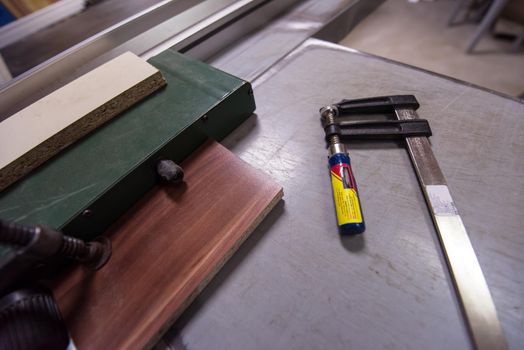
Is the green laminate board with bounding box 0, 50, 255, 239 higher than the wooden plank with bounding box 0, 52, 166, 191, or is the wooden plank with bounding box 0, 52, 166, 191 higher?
the wooden plank with bounding box 0, 52, 166, 191

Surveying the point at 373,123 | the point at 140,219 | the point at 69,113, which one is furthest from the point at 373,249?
the point at 69,113

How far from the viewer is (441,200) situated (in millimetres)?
538

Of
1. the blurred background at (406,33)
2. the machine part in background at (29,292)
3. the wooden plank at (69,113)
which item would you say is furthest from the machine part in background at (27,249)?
the blurred background at (406,33)

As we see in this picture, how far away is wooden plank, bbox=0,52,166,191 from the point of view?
20.3 inches

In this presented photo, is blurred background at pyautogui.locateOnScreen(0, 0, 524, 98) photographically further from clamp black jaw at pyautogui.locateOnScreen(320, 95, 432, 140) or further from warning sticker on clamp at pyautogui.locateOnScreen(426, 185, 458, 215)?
warning sticker on clamp at pyautogui.locateOnScreen(426, 185, 458, 215)

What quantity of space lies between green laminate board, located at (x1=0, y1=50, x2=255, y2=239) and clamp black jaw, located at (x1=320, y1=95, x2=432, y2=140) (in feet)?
0.75

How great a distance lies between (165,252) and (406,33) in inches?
90.5

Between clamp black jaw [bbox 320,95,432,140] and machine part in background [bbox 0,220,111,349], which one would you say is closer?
machine part in background [bbox 0,220,111,349]

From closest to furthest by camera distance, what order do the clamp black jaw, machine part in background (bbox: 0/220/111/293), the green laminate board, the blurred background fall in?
machine part in background (bbox: 0/220/111/293) < the green laminate board < the clamp black jaw < the blurred background

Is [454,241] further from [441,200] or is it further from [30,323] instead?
[30,323]

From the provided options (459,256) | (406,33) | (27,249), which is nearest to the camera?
(27,249)

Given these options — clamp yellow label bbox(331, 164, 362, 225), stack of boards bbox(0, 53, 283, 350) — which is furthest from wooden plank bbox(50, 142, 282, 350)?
clamp yellow label bbox(331, 164, 362, 225)

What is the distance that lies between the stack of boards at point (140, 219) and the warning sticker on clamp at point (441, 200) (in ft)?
0.98

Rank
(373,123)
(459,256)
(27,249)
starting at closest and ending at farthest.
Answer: (27,249) → (459,256) → (373,123)
